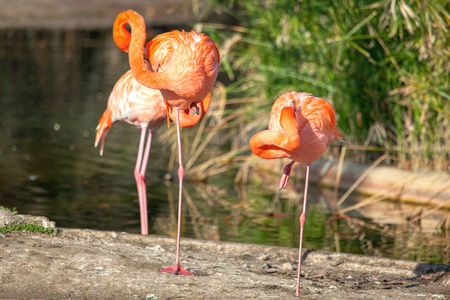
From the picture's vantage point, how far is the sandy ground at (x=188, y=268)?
341cm

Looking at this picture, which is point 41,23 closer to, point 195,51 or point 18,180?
point 18,180

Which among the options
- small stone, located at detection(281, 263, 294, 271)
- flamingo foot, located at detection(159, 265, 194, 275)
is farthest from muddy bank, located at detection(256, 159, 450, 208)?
flamingo foot, located at detection(159, 265, 194, 275)

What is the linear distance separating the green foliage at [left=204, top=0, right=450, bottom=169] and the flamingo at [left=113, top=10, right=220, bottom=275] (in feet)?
7.67

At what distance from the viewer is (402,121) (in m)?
6.86

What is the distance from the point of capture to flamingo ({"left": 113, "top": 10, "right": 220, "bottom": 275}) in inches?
153

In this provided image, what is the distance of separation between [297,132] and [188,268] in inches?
40.4

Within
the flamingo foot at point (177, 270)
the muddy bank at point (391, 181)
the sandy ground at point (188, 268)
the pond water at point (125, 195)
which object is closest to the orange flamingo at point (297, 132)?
the sandy ground at point (188, 268)

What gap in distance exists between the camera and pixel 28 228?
414cm

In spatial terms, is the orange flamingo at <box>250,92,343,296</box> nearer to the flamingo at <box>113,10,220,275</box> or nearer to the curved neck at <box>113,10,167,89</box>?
the flamingo at <box>113,10,220,275</box>

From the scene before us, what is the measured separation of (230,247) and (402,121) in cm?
310

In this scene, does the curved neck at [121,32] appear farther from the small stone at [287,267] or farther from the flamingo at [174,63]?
the small stone at [287,267]

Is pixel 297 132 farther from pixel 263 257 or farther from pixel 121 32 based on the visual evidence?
pixel 121 32

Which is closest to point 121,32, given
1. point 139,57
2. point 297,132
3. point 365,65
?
point 139,57

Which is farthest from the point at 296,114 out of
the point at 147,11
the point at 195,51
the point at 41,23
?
the point at 147,11
